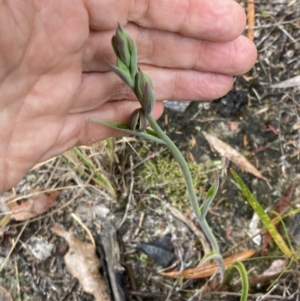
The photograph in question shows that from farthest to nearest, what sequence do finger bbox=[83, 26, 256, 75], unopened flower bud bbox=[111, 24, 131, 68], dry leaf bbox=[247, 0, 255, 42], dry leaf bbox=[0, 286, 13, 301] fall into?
dry leaf bbox=[247, 0, 255, 42]
dry leaf bbox=[0, 286, 13, 301]
finger bbox=[83, 26, 256, 75]
unopened flower bud bbox=[111, 24, 131, 68]

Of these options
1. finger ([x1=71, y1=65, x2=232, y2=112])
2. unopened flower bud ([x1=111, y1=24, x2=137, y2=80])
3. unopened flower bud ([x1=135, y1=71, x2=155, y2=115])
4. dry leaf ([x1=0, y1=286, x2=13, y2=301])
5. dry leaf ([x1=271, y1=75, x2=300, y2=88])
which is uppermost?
unopened flower bud ([x1=111, y1=24, x2=137, y2=80])

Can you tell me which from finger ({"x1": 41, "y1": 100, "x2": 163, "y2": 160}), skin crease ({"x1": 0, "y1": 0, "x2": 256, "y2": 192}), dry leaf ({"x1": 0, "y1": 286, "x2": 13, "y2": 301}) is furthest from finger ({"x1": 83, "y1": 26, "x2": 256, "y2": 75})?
dry leaf ({"x1": 0, "y1": 286, "x2": 13, "y2": 301})

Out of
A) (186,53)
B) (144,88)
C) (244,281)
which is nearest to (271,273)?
(244,281)

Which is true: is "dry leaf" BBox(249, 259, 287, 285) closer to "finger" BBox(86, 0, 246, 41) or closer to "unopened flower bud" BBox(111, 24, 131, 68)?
"finger" BBox(86, 0, 246, 41)

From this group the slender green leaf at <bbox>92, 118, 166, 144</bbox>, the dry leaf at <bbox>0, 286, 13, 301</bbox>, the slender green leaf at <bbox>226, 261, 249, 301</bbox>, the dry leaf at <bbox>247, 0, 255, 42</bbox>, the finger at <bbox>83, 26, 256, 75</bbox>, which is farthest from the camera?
the dry leaf at <bbox>247, 0, 255, 42</bbox>

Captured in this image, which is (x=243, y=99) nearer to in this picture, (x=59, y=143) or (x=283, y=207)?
(x=283, y=207)

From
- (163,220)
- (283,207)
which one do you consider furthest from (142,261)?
(283,207)

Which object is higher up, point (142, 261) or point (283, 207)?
point (283, 207)

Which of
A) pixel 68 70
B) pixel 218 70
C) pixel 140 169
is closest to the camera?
pixel 68 70

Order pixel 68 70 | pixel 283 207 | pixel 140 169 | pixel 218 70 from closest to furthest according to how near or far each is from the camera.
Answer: pixel 68 70 → pixel 218 70 → pixel 283 207 → pixel 140 169
